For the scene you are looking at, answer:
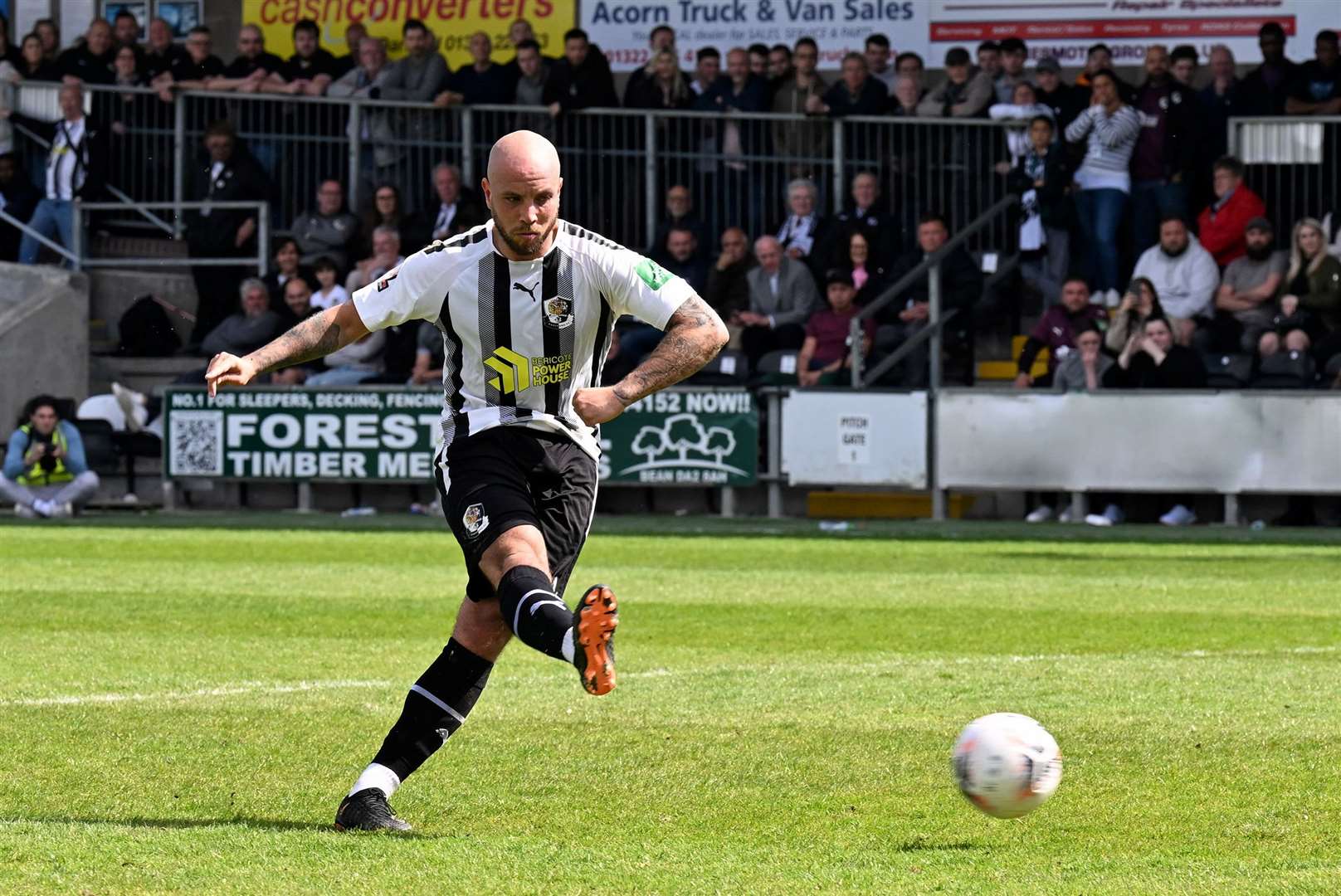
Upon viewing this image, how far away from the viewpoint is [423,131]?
2561 centimetres

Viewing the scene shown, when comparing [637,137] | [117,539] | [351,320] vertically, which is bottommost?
[117,539]

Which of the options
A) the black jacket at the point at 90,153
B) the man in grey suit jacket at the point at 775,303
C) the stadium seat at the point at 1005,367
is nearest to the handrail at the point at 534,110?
the black jacket at the point at 90,153

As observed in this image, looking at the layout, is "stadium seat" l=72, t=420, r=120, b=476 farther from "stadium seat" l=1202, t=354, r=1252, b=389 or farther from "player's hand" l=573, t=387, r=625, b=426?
"player's hand" l=573, t=387, r=625, b=426

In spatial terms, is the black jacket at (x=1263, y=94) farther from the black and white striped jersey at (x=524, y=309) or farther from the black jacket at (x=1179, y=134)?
the black and white striped jersey at (x=524, y=309)

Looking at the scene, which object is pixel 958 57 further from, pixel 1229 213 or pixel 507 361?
pixel 507 361

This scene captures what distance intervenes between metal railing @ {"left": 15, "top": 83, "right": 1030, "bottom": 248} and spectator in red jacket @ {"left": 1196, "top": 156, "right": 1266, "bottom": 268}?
2466 mm

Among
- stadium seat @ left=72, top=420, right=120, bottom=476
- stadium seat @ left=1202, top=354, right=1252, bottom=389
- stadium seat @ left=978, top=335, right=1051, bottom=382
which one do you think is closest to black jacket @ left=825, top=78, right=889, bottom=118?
stadium seat @ left=978, top=335, right=1051, bottom=382

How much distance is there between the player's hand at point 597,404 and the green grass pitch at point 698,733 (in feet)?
3.86

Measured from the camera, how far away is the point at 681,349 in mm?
6352

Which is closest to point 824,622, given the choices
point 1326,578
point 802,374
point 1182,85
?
point 1326,578

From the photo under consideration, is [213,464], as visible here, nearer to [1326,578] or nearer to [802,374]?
[802,374]

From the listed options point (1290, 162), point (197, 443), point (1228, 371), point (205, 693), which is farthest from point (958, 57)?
point (205, 693)

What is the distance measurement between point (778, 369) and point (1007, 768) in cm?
1693

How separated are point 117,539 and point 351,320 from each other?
12.9 m
